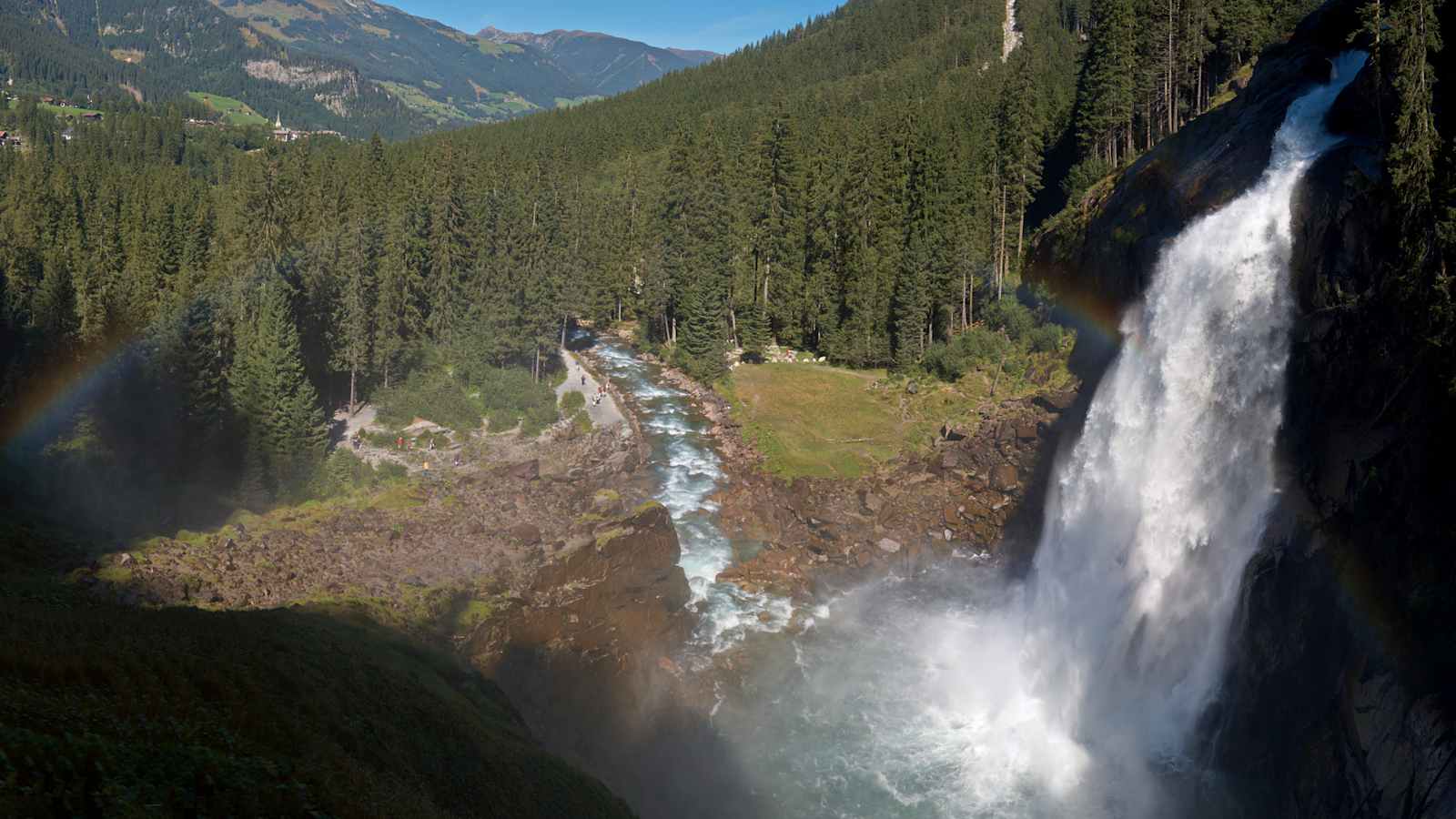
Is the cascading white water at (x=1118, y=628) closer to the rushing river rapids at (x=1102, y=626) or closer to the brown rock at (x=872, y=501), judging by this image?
the rushing river rapids at (x=1102, y=626)

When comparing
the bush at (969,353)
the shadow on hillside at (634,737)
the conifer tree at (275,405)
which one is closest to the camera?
the shadow on hillside at (634,737)

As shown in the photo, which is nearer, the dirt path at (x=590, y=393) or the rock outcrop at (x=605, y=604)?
the rock outcrop at (x=605, y=604)

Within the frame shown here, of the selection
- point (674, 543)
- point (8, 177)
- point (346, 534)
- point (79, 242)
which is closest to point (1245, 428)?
point (674, 543)

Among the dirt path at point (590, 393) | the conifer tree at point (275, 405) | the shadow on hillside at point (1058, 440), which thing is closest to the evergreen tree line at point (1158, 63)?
the shadow on hillside at point (1058, 440)

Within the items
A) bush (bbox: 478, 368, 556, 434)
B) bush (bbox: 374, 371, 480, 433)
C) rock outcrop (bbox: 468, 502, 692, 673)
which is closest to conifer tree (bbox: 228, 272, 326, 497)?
bush (bbox: 374, 371, 480, 433)

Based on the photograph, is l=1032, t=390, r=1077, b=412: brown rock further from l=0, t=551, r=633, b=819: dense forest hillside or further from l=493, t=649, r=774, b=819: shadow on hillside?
l=0, t=551, r=633, b=819: dense forest hillside

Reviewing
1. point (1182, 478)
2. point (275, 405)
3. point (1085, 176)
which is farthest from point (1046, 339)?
point (275, 405)
